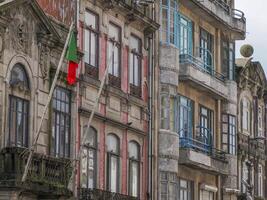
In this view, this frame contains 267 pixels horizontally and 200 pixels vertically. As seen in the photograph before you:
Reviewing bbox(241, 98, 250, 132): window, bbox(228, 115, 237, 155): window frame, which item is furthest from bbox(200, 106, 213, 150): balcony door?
bbox(241, 98, 250, 132): window

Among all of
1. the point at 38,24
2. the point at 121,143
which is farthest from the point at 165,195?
the point at 38,24

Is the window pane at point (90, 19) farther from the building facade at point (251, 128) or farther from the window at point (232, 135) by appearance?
the building facade at point (251, 128)

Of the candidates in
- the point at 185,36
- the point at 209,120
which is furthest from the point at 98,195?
the point at 209,120

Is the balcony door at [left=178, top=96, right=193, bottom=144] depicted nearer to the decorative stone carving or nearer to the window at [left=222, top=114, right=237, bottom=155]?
the window at [left=222, top=114, right=237, bottom=155]

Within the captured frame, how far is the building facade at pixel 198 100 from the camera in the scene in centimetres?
4644

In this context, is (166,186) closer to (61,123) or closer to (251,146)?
(61,123)

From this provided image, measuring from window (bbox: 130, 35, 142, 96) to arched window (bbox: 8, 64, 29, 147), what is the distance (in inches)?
358

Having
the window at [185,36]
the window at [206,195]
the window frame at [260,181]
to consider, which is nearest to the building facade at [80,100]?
the window at [185,36]

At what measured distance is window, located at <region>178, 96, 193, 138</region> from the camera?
159ft

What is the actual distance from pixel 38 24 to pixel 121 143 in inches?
321

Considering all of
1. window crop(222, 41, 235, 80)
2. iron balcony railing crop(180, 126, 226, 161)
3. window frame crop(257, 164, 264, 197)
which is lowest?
window frame crop(257, 164, 264, 197)

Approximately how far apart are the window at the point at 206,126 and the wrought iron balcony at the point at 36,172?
51.5 ft

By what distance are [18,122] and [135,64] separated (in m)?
10.4

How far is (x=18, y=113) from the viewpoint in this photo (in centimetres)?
3522
